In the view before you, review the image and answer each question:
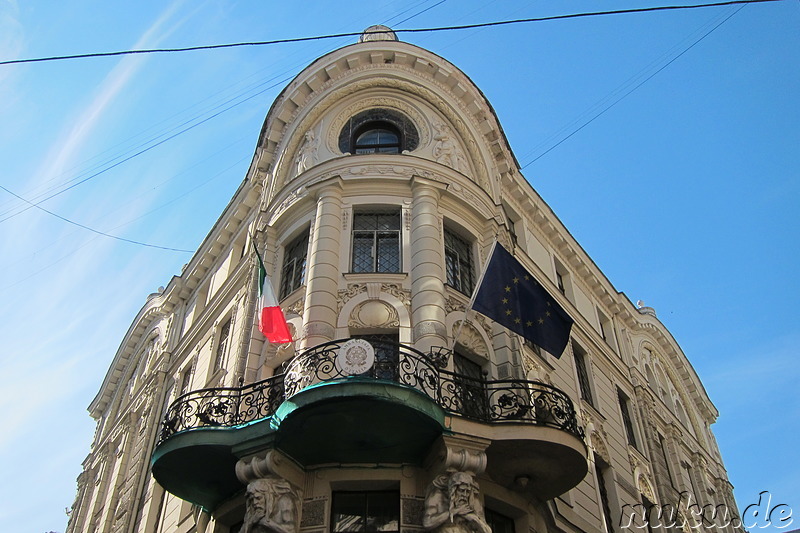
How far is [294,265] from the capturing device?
63.2 ft

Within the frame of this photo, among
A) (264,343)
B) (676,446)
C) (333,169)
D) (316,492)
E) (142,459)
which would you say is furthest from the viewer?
(676,446)

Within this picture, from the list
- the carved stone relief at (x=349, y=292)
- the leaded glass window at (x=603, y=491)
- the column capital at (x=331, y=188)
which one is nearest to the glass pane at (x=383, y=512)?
the carved stone relief at (x=349, y=292)

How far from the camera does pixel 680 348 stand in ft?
123

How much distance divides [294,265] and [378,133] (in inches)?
200

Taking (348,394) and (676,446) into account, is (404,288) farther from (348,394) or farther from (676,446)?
(676,446)

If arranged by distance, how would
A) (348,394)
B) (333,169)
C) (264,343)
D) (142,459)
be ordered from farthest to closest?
(142,459) < (333,169) < (264,343) < (348,394)

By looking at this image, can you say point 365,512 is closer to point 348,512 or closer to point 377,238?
point 348,512

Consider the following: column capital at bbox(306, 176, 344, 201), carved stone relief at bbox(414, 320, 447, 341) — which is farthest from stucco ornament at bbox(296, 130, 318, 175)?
carved stone relief at bbox(414, 320, 447, 341)

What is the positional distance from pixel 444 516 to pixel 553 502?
524 centimetres

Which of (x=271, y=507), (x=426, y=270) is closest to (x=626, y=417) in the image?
(x=426, y=270)

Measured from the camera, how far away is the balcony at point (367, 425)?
1330 cm

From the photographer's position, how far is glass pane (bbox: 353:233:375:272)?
17953 millimetres

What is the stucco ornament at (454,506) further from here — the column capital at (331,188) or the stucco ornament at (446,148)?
the stucco ornament at (446,148)

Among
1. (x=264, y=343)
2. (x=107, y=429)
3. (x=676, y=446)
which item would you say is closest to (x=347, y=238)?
(x=264, y=343)
